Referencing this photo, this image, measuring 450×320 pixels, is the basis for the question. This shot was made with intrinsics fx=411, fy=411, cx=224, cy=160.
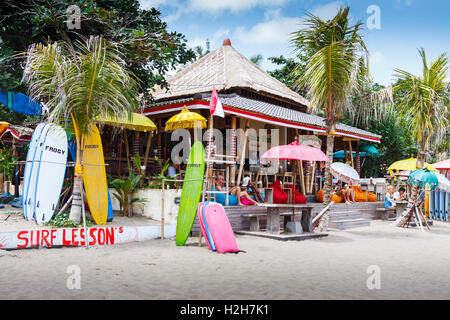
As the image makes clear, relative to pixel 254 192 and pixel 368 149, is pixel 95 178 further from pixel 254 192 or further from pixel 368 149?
pixel 368 149

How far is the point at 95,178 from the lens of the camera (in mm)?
8766

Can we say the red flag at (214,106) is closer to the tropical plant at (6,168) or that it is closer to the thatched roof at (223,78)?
the thatched roof at (223,78)

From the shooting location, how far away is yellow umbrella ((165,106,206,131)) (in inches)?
413

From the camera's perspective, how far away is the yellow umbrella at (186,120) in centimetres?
1049

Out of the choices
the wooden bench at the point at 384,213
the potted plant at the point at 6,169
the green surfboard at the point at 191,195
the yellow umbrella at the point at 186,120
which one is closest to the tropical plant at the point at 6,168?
the potted plant at the point at 6,169

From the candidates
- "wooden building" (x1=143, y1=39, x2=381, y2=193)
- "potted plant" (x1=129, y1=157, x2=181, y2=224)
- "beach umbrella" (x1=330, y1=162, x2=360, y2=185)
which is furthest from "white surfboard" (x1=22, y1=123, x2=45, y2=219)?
"beach umbrella" (x1=330, y1=162, x2=360, y2=185)

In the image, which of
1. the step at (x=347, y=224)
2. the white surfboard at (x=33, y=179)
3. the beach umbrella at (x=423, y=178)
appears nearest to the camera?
the white surfboard at (x=33, y=179)

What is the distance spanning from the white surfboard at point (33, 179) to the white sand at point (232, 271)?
176 centimetres

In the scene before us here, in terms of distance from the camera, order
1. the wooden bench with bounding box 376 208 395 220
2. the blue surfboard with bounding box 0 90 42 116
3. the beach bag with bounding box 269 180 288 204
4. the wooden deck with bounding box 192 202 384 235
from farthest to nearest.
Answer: the wooden bench with bounding box 376 208 395 220, the beach bag with bounding box 269 180 288 204, the blue surfboard with bounding box 0 90 42 116, the wooden deck with bounding box 192 202 384 235

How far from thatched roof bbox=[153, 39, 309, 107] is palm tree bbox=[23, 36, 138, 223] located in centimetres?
658

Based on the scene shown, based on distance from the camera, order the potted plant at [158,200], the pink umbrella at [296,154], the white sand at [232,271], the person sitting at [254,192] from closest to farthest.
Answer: the white sand at [232,271]
the potted plant at [158,200]
the pink umbrella at [296,154]
the person sitting at [254,192]

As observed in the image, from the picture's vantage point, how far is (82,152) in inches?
328

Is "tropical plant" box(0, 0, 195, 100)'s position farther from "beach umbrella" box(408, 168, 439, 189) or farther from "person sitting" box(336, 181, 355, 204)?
"beach umbrella" box(408, 168, 439, 189)
